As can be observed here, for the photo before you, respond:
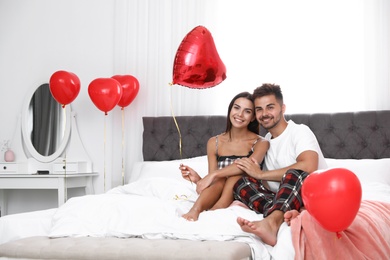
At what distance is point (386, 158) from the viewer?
317cm

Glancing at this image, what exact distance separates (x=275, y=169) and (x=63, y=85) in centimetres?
173

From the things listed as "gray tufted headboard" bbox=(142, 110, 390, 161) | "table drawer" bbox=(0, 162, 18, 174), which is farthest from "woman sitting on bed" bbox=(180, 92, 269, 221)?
"table drawer" bbox=(0, 162, 18, 174)

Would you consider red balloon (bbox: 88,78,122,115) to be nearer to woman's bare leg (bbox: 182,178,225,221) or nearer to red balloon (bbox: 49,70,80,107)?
red balloon (bbox: 49,70,80,107)

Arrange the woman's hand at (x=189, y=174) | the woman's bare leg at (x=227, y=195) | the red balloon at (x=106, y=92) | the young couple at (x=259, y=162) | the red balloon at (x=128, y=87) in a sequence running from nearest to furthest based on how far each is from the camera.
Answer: the young couple at (x=259, y=162) → the woman's bare leg at (x=227, y=195) → the woman's hand at (x=189, y=174) → the red balloon at (x=106, y=92) → the red balloon at (x=128, y=87)

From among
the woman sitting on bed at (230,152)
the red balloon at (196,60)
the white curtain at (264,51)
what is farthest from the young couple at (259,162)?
the white curtain at (264,51)

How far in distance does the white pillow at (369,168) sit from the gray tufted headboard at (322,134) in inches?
8.2

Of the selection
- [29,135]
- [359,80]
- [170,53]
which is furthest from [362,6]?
[29,135]

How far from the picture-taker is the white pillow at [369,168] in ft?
9.61

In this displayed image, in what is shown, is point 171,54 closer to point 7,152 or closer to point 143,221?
point 7,152

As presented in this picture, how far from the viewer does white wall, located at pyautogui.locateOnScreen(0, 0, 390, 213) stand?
11.4 feet

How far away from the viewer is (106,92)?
354 cm

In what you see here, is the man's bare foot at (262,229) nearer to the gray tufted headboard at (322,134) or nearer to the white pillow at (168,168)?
the white pillow at (168,168)

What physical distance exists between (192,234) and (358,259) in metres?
0.62

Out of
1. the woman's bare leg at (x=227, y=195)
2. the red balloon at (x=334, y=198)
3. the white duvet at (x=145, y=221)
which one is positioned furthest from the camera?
the woman's bare leg at (x=227, y=195)
